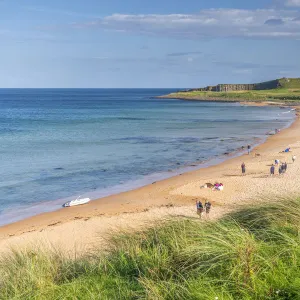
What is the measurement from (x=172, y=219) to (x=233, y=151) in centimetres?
3249

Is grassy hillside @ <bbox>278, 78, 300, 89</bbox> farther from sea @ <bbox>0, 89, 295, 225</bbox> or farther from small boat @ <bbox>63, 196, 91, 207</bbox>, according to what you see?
small boat @ <bbox>63, 196, 91, 207</bbox>

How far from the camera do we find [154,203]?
72.1 ft

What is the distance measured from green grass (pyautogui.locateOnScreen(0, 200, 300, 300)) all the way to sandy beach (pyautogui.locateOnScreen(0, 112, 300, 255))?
554cm

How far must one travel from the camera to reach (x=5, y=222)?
1970cm

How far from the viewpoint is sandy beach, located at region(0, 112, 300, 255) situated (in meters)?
16.9

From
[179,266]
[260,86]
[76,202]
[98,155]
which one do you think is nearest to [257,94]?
[260,86]

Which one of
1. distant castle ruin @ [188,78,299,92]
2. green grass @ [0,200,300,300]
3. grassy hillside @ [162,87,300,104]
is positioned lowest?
grassy hillside @ [162,87,300,104]

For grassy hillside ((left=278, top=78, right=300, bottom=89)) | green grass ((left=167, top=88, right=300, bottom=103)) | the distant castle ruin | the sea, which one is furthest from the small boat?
the distant castle ruin

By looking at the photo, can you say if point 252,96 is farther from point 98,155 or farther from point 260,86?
point 98,155

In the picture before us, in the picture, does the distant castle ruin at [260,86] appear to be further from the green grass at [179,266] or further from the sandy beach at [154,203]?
the green grass at [179,266]

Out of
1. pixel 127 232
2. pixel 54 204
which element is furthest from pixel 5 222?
pixel 127 232

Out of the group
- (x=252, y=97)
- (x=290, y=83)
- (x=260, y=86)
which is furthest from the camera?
(x=260, y=86)

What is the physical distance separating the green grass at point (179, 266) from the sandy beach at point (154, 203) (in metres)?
5.54

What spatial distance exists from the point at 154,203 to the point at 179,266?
1563 centimetres
